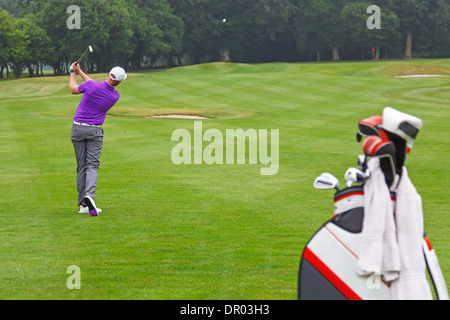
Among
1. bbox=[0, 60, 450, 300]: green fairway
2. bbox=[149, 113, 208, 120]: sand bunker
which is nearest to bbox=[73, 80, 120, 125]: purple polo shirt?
bbox=[0, 60, 450, 300]: green fairway

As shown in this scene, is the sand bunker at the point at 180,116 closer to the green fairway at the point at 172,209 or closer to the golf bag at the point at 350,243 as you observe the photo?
the green fairway at the point at 172,209

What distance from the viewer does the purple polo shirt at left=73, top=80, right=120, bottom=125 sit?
962 centimetres

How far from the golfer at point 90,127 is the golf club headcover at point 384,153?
5.91 m

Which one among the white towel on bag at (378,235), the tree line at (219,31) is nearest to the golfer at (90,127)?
the white towel on bag at (378,235)

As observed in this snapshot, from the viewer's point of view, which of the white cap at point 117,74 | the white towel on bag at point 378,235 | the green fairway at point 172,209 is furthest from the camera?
the white cap at point 117,74

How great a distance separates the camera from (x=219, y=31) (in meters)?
→ 102

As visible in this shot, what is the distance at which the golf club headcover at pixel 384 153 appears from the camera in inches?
169

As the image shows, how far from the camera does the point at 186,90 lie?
133 ft

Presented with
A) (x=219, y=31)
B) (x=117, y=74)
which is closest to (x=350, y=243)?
(x=117, y=74)

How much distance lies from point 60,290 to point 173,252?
6.01 ft

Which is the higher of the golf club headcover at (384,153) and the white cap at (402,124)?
the white cap at (402,124)
